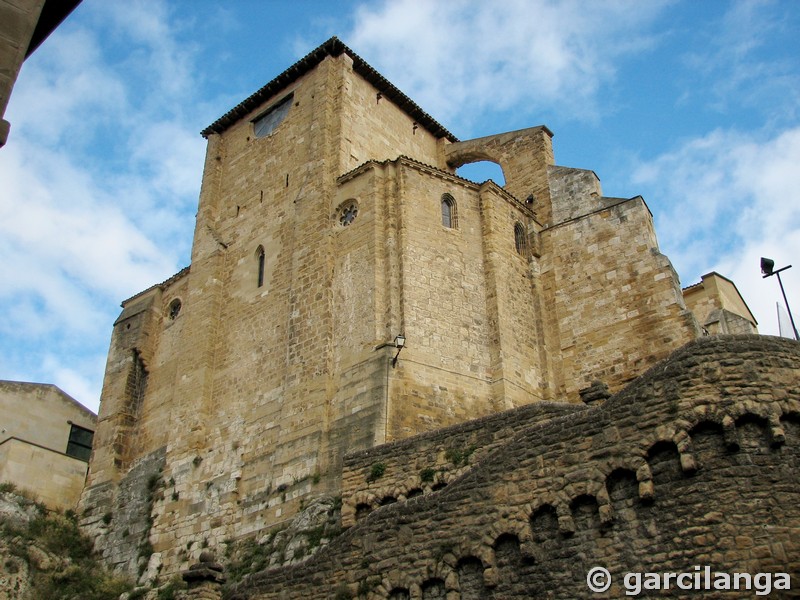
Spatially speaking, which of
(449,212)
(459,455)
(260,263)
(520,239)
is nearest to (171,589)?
(260,263)

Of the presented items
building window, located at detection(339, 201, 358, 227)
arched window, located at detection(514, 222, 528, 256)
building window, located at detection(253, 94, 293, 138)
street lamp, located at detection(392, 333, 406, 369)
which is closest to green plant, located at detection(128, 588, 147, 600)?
street lamp, located at detection(392, 333, 406, 369)

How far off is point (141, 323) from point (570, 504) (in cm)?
2245

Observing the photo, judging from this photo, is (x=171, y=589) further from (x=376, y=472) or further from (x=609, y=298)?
(x=609, y=298)

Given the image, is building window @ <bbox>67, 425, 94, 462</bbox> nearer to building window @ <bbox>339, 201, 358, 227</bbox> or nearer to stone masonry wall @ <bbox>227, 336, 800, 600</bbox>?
building window @ <bbox>339, 201, 358, 227</bbox>

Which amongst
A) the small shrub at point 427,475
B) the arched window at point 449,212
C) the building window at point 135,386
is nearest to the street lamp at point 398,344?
the arched window at point 449,212

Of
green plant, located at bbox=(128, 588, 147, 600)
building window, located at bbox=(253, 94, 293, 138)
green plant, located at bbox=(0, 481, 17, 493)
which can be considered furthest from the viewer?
building window, located at bbox=(253, 94, 293, 138)

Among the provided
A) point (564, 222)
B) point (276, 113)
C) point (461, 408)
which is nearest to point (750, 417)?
point (461, 408)

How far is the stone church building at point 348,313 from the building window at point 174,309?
134 millimetres

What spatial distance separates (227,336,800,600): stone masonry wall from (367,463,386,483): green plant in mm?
4115

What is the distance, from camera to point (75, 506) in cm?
2808

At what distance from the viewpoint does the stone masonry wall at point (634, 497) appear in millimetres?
9812

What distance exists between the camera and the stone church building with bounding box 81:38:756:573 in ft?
69.5

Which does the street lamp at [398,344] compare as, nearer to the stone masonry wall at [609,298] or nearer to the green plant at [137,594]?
the stone masonry wall at [609,298]

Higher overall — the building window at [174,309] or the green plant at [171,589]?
the building window at [174,309]
